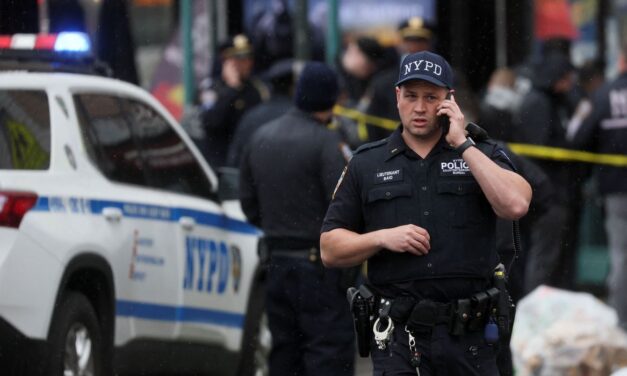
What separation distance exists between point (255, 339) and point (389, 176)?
3994mm

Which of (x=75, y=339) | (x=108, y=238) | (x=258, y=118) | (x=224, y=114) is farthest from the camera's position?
(x=224, y=114)

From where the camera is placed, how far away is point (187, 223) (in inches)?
372

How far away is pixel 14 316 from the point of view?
7.74 m

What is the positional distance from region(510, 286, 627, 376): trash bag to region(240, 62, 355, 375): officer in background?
1.55 meters

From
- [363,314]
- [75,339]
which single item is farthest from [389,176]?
[75,339]

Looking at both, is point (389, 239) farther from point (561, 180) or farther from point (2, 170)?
point (561, 180)

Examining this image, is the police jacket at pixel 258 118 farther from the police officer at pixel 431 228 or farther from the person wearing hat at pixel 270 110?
the police officer at pixel 431 228

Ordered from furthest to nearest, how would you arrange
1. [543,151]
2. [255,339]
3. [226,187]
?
[543,151] < [255,339] < [226,187]

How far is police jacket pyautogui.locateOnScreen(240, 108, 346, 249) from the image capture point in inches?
354

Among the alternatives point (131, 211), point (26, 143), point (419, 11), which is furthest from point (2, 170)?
point (419, 11)

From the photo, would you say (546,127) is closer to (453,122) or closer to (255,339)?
(255,339)

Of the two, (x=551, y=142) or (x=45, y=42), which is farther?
(x=551, y=142)

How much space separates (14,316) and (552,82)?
6.49 meters

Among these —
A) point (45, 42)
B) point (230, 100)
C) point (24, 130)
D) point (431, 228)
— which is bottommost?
point (230, 100)
